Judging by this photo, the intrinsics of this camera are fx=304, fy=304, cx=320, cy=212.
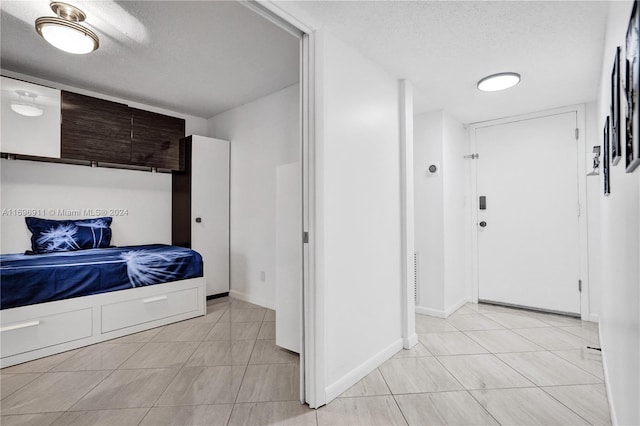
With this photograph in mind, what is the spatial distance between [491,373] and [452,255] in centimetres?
160

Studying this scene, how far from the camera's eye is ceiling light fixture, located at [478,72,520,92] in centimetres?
250

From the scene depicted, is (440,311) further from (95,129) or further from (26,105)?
(26,105)

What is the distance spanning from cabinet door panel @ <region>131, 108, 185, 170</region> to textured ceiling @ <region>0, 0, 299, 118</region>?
25 centimetres

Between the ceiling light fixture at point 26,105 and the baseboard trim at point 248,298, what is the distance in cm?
279

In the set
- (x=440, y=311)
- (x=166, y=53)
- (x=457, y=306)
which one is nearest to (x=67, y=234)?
(x=166, y=53)

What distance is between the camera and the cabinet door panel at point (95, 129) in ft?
10.3

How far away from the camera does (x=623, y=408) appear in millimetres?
1202

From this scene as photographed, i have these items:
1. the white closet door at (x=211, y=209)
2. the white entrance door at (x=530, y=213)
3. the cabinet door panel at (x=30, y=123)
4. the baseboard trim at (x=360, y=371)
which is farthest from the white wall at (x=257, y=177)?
the white entrance door at (x=530, y=213)

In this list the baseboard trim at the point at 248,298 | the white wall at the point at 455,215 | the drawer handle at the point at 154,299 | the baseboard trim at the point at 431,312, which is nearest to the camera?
the drawer handle at the point at 154,299

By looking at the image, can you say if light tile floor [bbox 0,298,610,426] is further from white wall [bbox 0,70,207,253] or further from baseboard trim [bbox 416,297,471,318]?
white wall [bbox 0,70,207,253]

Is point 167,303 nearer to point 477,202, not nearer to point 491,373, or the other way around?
point 491,373

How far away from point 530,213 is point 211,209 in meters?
3.92

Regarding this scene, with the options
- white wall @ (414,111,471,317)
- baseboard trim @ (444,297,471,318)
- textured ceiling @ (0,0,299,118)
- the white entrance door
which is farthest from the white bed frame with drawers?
the white entrance door

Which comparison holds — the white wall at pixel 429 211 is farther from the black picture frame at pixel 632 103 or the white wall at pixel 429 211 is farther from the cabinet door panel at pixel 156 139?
the cabinet door panel at pixel 156 139
